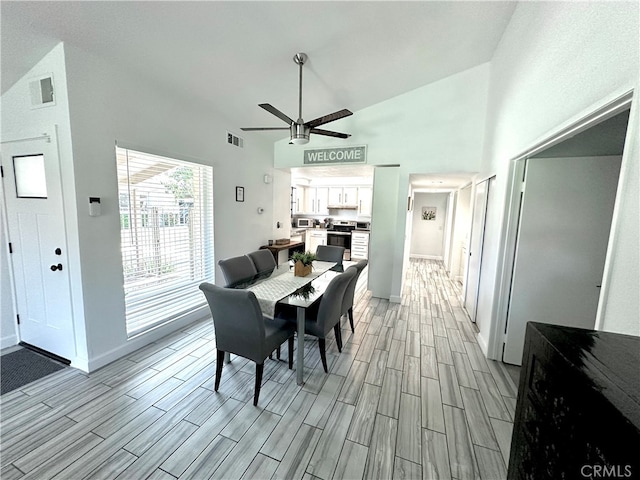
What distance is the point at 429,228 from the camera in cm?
793

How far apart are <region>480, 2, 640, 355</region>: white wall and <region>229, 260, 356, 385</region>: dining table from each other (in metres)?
1.72

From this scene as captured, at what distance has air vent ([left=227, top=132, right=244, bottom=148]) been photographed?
12.3 feet

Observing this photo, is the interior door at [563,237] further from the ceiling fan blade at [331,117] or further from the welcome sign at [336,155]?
the welcome sign at [336,155]

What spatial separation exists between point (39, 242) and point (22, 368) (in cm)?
117

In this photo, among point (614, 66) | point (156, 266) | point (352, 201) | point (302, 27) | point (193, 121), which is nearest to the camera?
point (614, 66)

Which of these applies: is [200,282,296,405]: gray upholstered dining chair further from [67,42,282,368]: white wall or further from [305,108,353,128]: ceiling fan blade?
[305,108,353,128]: ceiling fan blade

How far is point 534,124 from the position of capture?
1.99 meters

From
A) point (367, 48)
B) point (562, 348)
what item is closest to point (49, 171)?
point (367, 48)

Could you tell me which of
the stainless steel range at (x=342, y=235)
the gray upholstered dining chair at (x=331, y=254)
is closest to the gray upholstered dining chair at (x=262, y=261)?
the gray upholstered dining chair at (x=331, y=254)

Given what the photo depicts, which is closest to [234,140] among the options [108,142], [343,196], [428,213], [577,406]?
[108,142]

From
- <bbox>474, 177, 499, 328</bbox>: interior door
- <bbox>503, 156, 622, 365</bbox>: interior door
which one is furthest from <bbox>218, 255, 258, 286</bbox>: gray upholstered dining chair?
<bbox>503, 156, 622, 365</bbox>: interior door

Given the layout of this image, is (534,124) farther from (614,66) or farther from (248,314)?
(248,314)

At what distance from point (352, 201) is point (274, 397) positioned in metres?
6.17

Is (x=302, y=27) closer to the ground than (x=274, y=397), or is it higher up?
higher up
